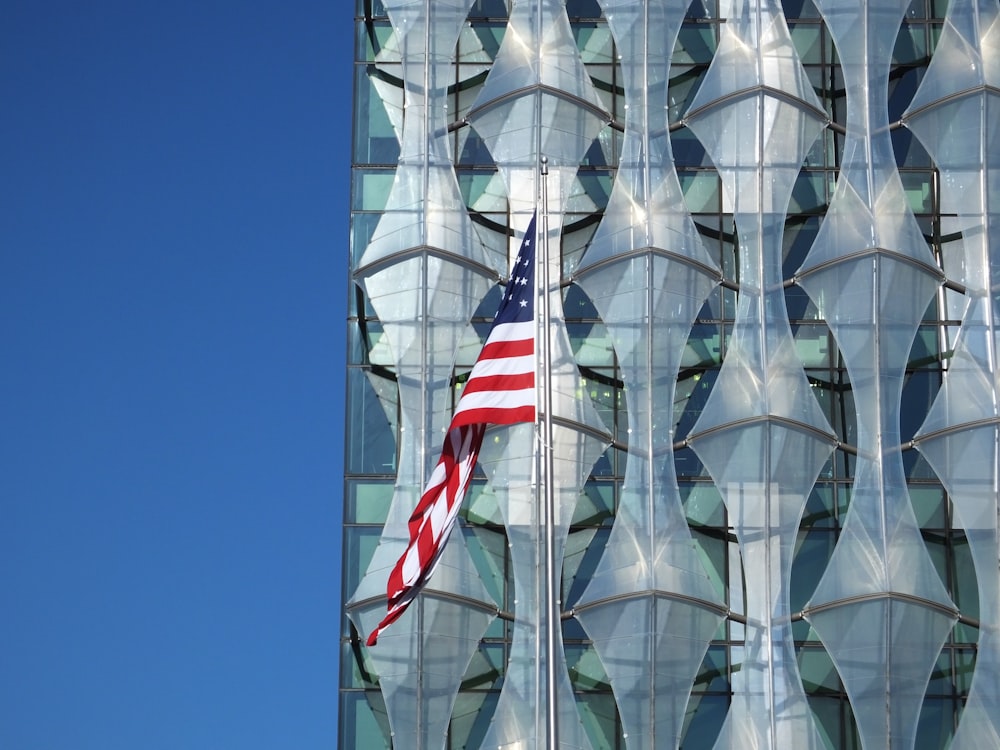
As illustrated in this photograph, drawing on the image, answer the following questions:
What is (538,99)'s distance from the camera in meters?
33.5

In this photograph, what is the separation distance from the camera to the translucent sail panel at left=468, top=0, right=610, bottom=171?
3362 centimetres

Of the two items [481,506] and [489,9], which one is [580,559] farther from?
[489,9]

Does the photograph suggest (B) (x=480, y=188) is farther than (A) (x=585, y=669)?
Yes

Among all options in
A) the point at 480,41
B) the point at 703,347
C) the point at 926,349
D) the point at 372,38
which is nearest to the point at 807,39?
the point at 480,41

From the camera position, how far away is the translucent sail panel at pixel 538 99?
33.6 metres

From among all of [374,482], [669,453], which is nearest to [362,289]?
[374,482]

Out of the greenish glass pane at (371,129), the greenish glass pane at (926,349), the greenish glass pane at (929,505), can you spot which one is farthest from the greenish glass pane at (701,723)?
the greenish glass pane at (371,129)

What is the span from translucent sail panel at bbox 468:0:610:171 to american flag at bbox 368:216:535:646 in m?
9.98

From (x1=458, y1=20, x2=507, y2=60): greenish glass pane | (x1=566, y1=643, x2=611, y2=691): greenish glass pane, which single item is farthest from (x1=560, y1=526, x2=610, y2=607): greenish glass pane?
(x1=458, y1=20, x2=507, y2=60): greenish glass pane

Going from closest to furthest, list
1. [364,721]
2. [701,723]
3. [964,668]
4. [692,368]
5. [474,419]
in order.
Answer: [474,419]
[364,721]
[701,723]
[964,668]
[692,368]

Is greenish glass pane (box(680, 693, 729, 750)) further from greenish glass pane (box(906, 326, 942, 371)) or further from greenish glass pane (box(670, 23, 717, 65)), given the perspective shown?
greenish glass pane (box(670, 23, 717, 65))

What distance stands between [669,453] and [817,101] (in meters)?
7.19

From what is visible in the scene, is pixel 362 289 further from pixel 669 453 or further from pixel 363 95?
pixel 669 453

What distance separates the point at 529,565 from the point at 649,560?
6.61ft
